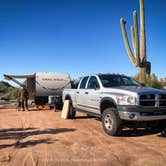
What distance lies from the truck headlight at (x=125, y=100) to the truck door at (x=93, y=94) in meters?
1.32

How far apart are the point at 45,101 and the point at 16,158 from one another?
46.2ft

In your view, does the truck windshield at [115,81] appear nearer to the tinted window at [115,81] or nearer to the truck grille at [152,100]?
the tinted window at [115,81]

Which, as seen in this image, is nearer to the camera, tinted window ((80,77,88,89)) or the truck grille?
the truck grille

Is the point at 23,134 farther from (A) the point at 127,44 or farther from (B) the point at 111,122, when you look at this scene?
(A) the point at 127,44

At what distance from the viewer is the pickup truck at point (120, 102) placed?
7.57 m

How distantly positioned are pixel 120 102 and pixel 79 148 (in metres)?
2.06

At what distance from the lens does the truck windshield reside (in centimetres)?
941

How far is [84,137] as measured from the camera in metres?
7.87

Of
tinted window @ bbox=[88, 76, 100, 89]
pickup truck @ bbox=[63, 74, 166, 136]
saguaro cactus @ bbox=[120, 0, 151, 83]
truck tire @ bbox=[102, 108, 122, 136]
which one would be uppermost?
saguaro cactus @ bbox=[120, 0, 151, 83]

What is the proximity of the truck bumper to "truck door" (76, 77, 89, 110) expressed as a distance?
2797mm

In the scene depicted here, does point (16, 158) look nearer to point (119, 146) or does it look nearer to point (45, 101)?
point (119, 146)

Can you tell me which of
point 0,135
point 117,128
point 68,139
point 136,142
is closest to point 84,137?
point 68,139

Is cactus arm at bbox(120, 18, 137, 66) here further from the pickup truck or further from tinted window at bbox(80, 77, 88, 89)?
the pickup truck

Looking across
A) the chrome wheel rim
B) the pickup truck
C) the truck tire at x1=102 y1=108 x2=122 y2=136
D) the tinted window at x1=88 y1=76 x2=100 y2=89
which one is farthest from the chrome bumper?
the tinted window at x1=88 y1=76 x2=100 y2=89
